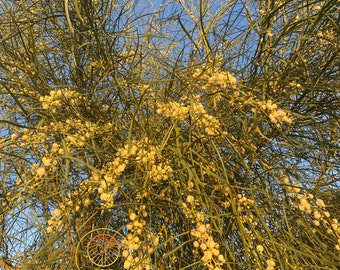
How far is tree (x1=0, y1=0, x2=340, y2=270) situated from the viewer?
36.5 inches

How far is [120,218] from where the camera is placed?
1393 mm

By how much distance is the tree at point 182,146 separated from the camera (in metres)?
0.93

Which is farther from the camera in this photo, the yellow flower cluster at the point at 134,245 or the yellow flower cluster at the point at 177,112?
the yellow flower cluster at the point at 177,112

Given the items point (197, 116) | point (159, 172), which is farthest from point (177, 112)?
point (159, 172)

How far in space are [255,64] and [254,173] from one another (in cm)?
37

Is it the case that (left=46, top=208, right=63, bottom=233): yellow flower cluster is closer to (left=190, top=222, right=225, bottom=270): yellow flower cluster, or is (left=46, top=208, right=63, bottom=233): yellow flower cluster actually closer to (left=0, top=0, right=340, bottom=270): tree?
(left=0, top=0, right=340, bottom=270): tree

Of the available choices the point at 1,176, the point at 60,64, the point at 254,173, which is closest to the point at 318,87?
the point at 254,173

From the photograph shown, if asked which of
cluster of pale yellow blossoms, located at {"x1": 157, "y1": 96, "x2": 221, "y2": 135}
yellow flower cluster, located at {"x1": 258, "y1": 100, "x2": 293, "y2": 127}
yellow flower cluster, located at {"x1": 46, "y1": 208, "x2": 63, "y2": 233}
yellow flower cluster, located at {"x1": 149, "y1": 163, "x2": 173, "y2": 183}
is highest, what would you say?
cluster of pale yellow blossoms, located at {"x1": 157, "y1": 96, "x2": 221, "y2": 135}

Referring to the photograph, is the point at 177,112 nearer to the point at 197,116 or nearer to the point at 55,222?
the point at 197,116

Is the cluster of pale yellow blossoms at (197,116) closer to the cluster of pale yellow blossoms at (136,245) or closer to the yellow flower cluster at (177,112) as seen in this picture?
the yellow flower cluster at (177,112)

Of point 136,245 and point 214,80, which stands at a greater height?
point 214,80

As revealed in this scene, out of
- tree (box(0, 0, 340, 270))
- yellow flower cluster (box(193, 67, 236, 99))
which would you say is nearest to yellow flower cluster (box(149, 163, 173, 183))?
tree (box(0, 0, 340, 270))

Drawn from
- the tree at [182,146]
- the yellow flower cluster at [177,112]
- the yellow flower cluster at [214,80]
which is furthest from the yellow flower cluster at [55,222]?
the yellow flower cluster at [214,80]

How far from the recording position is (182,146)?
3.46 ft
